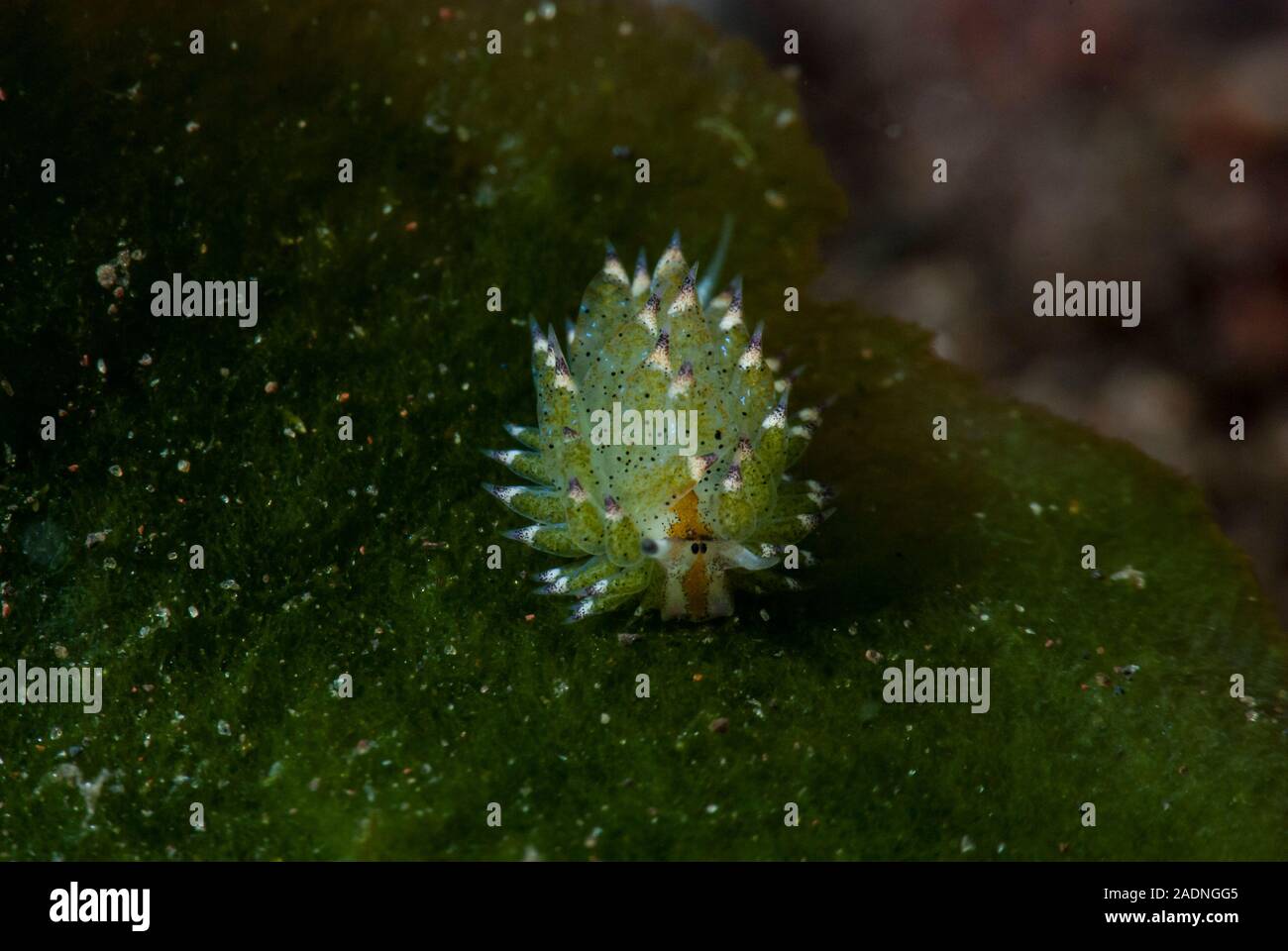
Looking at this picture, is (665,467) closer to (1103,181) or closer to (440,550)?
(440,550)

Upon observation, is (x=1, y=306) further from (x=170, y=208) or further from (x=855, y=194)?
(x=855, y=194)

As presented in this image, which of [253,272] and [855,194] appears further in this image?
[855,194]

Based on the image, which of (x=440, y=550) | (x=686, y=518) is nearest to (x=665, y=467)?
(x=686, y=518)

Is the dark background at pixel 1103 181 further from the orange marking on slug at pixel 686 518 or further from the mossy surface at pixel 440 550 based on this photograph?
the orange marking on slug at pixel 686 518

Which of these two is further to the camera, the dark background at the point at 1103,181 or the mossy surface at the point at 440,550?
the dark background at the point at 1103,181

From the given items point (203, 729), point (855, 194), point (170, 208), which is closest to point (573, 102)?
point (855, 194)

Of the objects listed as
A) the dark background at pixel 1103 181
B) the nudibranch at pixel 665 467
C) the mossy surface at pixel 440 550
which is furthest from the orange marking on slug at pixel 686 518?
the dark background at pixel 1103 181

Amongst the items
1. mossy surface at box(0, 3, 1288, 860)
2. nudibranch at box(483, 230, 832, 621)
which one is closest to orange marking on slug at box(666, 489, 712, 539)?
nudibranch at box(483, 230, 832, 621)
